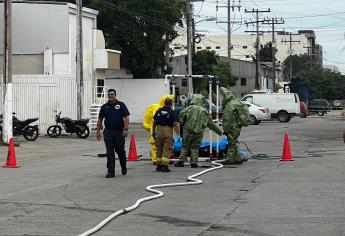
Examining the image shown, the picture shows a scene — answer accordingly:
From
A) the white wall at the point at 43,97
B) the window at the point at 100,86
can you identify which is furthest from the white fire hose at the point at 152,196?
the window at the point at 100,86

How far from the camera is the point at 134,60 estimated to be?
47.5 metres

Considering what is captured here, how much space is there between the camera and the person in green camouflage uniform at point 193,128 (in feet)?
54.5

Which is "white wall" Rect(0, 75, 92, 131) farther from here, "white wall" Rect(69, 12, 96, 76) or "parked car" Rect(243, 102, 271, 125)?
"parked car" Rect(243, 102, 271, 125)

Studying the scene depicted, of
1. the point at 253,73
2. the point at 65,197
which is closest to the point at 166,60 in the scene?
the point at 65,197

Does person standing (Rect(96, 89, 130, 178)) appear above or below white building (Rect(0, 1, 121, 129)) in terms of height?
below

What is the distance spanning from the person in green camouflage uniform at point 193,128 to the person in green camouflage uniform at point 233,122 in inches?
22.2

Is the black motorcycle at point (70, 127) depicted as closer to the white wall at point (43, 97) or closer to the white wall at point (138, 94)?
the white wall at point (43, 97)

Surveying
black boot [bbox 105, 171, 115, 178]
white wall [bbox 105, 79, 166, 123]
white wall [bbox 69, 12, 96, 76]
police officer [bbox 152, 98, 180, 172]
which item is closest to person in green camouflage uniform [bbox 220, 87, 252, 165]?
police officer [bbox 152, 98, 180, 172]

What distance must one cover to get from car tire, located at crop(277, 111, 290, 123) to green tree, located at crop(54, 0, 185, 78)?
9.71 metres

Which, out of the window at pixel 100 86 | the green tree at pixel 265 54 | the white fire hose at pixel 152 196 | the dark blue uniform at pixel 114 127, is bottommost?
the white fire hose at pixel 152 196

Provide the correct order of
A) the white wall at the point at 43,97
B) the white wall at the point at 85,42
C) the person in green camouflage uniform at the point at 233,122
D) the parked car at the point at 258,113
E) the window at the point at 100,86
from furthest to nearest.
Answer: the parked car at the point at 258,113 < the window at the point at 100,86 < the white wall at the point at 85,42 < the white wall at the point at 43,97 < the person in green camouflage uniform at the point at 233,122

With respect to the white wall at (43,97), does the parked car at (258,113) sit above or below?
below

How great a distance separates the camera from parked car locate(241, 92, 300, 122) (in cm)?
4834

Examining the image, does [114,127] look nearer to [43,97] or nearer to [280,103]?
[43,97]
